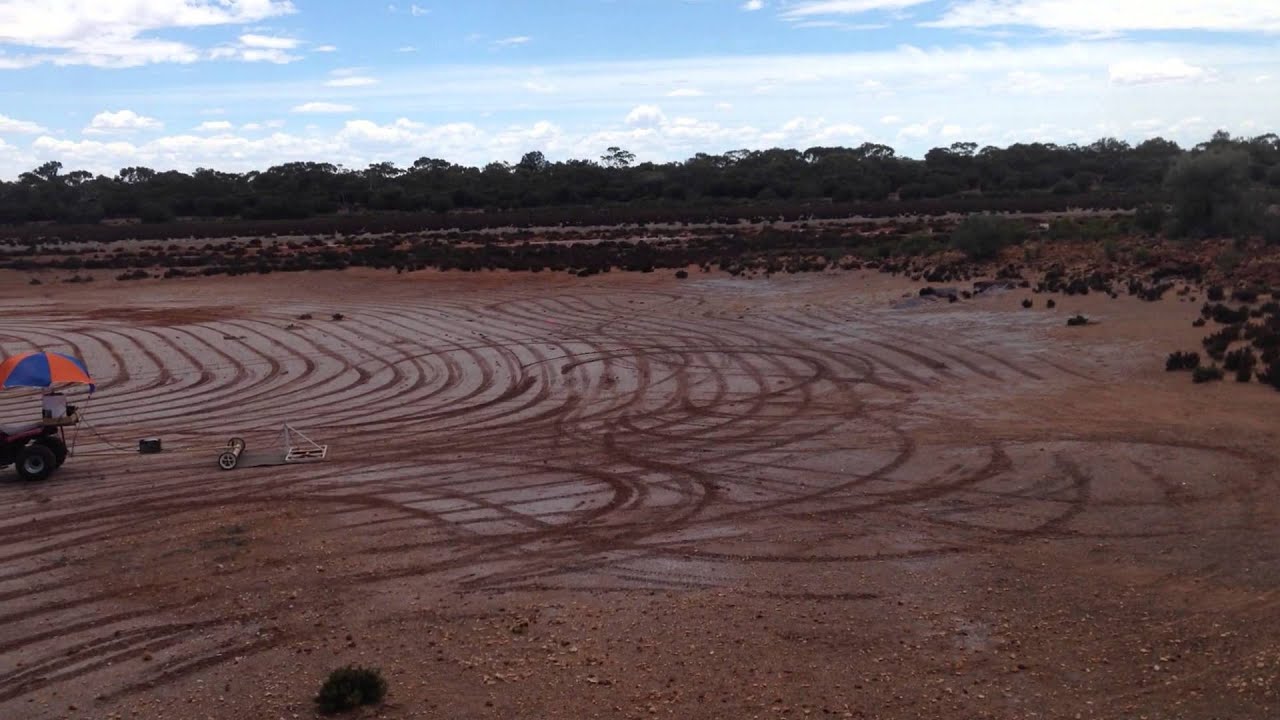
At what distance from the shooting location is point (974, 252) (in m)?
40.6

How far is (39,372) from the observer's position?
13.9 m

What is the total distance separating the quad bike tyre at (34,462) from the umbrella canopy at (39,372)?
84 cm

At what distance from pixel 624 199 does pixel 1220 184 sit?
68.4 metres

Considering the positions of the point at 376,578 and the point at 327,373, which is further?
the point at 327,373

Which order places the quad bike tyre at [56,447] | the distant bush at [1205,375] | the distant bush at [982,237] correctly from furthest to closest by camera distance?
the distant bush at [982,237], the distant bush at [1205,375], the quad bike tyre at [56,447]

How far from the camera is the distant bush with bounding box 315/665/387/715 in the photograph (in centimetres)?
761

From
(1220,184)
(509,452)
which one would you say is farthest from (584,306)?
(1220,184)

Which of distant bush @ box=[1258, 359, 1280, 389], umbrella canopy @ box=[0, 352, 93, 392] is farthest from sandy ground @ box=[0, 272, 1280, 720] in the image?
umbrella canopy @ box=[0, 352, 93, 392]

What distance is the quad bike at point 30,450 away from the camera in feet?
46.0

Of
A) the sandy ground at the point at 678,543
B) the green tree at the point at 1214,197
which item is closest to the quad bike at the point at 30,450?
the sandy ground at the point at 678,543

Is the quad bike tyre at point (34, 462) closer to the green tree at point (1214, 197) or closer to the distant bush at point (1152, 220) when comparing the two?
the green tree at point (1214, 197)

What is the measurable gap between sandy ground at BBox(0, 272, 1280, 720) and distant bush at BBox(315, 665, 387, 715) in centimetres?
15

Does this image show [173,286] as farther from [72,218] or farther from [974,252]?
[72,218]

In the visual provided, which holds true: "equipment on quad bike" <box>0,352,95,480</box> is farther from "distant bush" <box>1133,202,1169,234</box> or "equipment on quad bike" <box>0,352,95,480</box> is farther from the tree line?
the tree line
